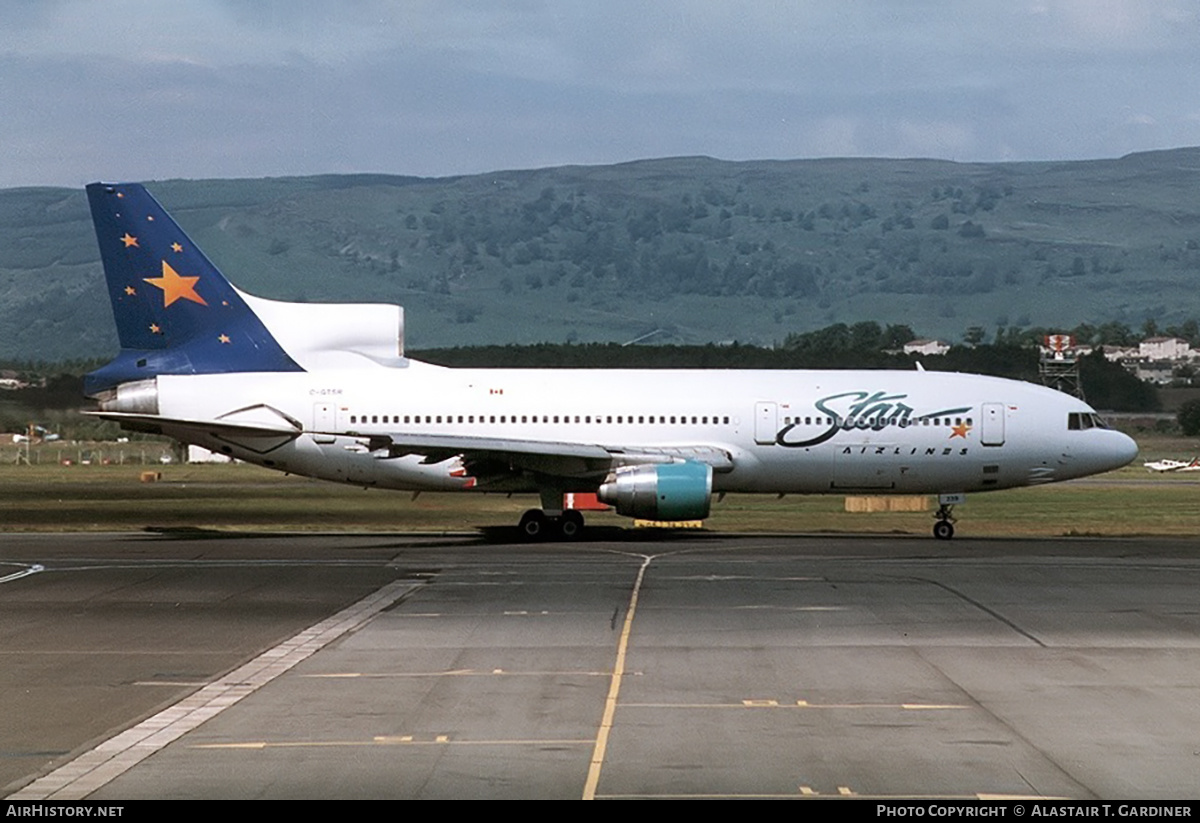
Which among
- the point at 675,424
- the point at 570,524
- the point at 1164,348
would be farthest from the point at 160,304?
the point at 1164,348

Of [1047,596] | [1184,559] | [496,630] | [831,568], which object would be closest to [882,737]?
[496,630]

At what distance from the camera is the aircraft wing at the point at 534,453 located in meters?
41.8

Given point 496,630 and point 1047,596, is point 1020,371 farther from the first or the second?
point 496,630

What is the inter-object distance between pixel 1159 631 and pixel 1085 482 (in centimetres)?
5224

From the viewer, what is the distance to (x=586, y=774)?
14680 mm

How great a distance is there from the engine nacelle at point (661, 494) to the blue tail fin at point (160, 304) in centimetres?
980

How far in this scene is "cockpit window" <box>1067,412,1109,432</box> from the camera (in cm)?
4597

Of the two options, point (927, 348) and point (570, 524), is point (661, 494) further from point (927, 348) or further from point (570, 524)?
point (927, 348)

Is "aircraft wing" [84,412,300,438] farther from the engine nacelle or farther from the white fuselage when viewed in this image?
the engine nacelle

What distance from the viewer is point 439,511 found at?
52.8 m

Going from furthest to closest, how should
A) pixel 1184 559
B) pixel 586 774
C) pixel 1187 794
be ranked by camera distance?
pixel 1184 559, pixel 586 774, pixel 1187 794

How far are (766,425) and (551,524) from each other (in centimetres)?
631

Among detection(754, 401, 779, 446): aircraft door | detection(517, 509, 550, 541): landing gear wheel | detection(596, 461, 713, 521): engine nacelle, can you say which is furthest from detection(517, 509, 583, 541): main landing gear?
detection(754, 401, 779, 446): aircraft door

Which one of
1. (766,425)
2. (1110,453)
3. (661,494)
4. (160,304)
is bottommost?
(661,494)
